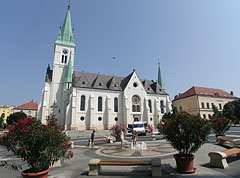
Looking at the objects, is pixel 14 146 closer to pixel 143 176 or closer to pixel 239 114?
pixel 143 176

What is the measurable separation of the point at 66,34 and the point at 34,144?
51813 mm

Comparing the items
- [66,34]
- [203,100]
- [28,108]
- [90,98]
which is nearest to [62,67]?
[66,34]

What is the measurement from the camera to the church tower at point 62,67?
40.2 m

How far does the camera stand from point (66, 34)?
163 feet

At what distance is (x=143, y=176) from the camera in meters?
6.09

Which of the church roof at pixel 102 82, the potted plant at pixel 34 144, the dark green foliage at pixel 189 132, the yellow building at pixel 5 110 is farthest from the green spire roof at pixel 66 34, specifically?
the yellow building at pixel 5 110

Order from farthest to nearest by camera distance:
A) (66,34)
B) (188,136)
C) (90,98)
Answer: (66,34)
(90,98)
(188,136)

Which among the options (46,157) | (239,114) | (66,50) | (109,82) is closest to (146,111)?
(109,82)

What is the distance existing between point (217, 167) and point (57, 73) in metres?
44.5

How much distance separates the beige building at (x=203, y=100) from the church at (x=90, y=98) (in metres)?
12.0

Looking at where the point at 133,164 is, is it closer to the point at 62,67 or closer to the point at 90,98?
the point at 90,98

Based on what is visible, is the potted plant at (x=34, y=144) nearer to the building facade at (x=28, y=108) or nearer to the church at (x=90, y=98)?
the church at (x=90, y=98)

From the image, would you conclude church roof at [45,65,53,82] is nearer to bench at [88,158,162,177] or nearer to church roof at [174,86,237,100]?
bench at [88,158,162,177]

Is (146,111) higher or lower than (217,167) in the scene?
higher
